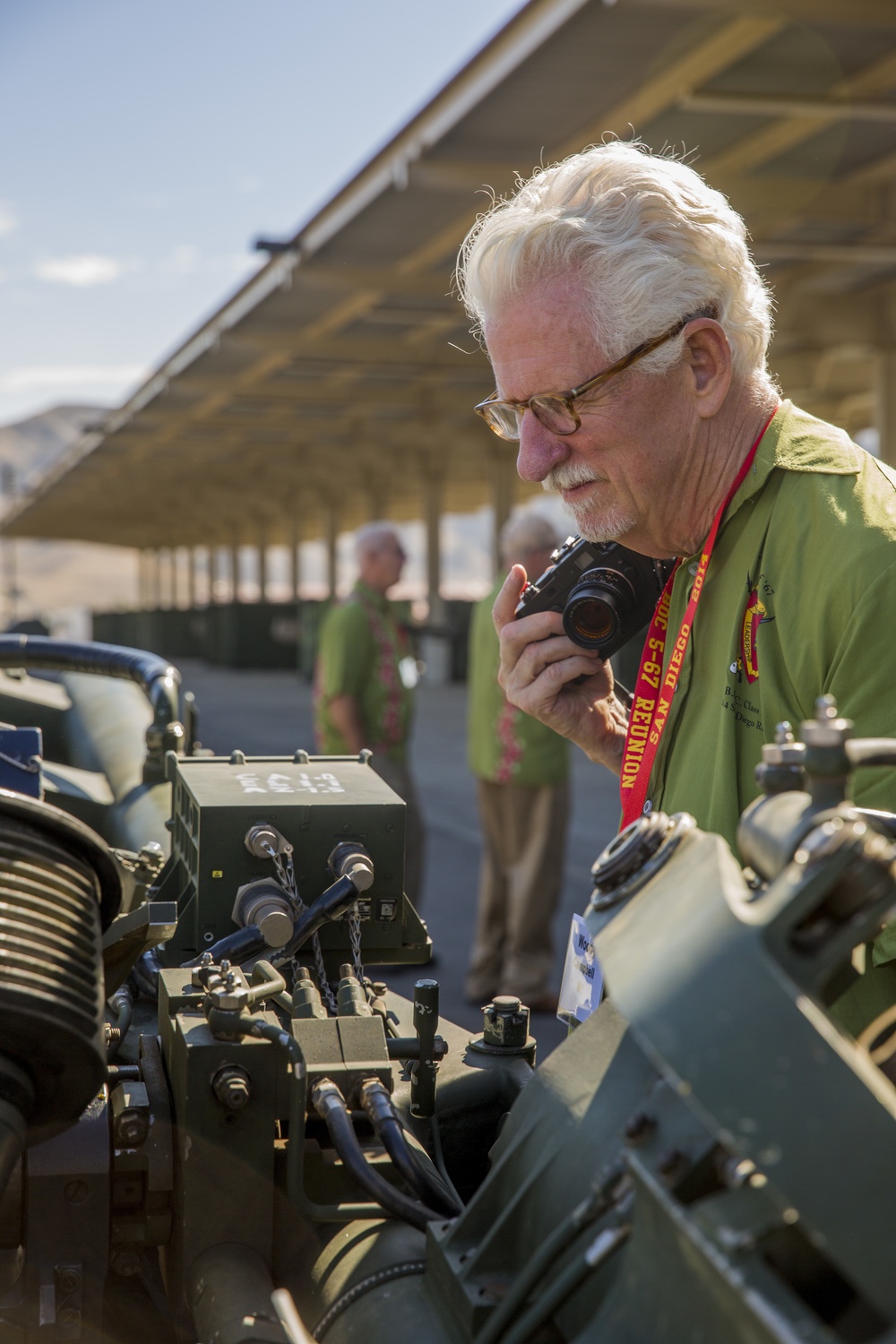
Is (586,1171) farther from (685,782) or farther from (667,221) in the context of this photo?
(667,221)

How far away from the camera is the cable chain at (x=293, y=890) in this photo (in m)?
1.73

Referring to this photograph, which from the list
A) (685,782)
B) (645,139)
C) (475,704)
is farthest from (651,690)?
(645,139)

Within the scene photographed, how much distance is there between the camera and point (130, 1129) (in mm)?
1368

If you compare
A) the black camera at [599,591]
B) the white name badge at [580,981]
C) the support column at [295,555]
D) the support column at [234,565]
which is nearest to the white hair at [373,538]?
the black camera at [599,591]

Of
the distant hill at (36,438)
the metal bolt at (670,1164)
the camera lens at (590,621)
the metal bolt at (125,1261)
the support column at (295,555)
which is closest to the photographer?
the metal bolt at (670,1164)

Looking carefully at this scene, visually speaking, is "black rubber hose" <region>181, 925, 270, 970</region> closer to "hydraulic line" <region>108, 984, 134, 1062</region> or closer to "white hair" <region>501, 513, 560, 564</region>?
"hydraulic line" <region>108, 984, 134, 1062</region>

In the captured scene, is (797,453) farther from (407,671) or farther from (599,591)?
(407,671)

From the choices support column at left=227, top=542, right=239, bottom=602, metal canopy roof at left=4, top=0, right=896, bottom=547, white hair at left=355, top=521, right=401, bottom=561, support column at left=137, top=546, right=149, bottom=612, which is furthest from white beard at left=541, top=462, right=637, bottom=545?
support column at left=137, top=546, right=149, bottom=612

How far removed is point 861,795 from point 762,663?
0.21 m

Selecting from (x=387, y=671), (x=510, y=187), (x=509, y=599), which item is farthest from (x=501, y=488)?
(x=509, y=599)

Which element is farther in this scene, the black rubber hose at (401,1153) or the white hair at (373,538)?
the white hair at (373,538)

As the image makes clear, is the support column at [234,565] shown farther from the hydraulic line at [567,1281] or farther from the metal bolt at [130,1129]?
the hydraulic line at [567,1281]

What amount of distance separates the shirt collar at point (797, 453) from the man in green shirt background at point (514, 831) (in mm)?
3648

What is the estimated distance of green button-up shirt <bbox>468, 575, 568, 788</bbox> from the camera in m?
5.50
